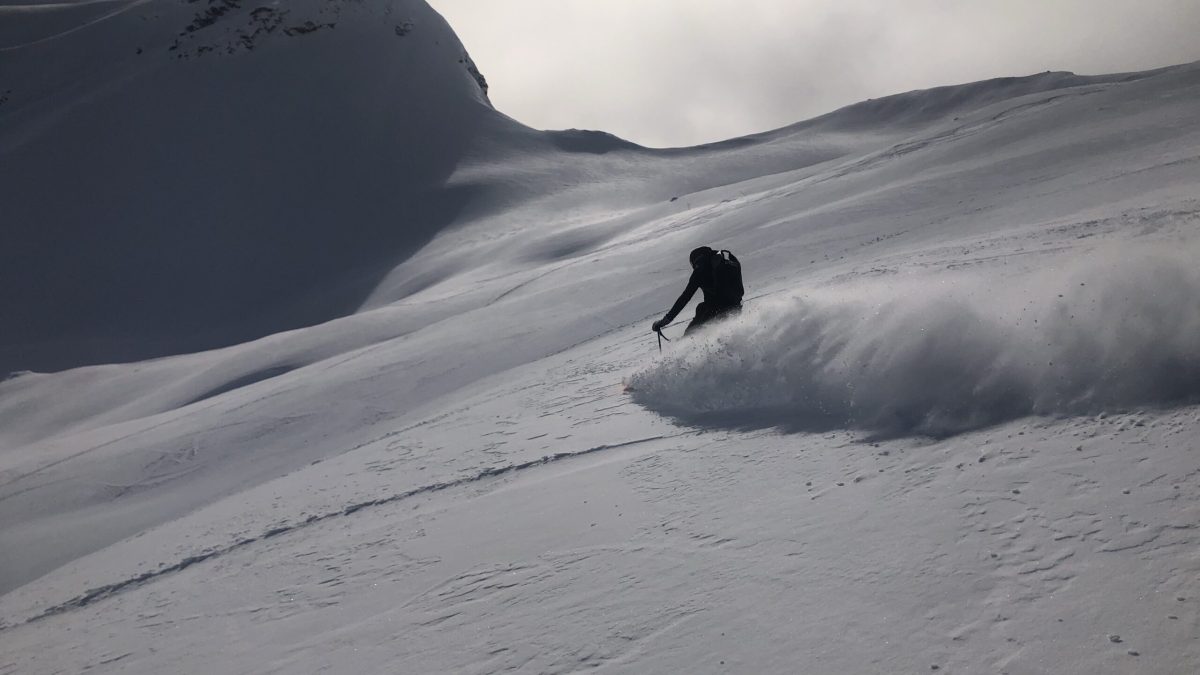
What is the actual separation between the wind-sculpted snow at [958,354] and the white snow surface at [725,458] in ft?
0.08

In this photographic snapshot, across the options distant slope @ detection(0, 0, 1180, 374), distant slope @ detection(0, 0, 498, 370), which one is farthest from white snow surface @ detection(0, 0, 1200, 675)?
distant slope @ detection(0, 0, 498, 370)

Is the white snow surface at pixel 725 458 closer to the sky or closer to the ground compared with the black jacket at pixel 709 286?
closer to the ground

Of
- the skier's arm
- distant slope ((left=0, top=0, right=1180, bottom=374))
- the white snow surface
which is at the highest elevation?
distant slope ((left=0, top=0, right=1180, bottom=374))

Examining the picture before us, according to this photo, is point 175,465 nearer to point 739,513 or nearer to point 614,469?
point 614,469

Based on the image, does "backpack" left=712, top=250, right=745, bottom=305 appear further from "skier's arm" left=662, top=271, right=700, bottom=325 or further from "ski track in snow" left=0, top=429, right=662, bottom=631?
"ski track in snow" left=0, top=429, right=662, bottom=631

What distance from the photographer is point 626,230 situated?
26531 millimetres

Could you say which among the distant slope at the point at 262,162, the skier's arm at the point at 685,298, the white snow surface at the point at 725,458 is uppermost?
the distant slope at the point at 262,162

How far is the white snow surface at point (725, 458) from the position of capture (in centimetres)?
342

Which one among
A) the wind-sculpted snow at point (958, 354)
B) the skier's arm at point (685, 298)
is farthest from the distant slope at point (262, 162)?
the wind-sculpted snow at point (958, 354)

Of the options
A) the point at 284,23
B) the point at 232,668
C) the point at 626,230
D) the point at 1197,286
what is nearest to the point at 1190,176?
the point at 1197,286

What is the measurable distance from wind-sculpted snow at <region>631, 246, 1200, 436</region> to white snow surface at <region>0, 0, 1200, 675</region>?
0.08 ft

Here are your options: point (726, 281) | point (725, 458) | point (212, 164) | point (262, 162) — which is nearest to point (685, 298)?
point (726, 281)

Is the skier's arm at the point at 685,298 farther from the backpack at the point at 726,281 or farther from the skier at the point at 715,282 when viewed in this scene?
the backpack at the point at 726,281

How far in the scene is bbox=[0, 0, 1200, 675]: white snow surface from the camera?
3416mm
